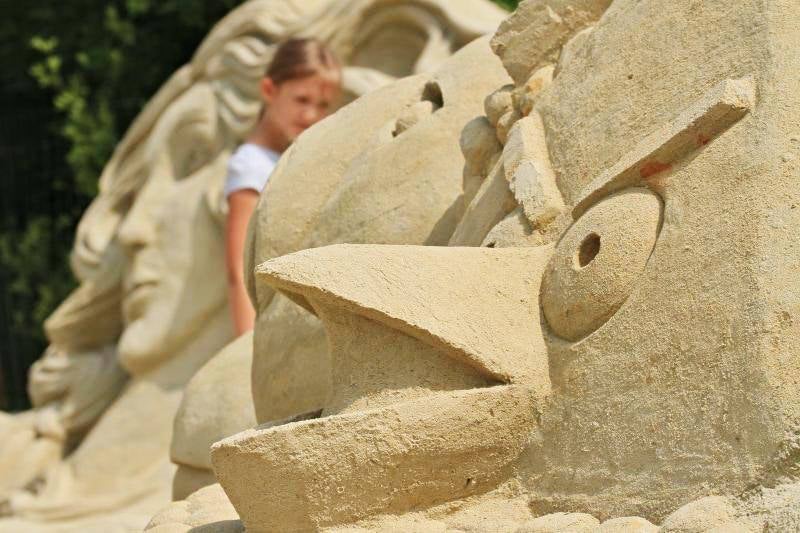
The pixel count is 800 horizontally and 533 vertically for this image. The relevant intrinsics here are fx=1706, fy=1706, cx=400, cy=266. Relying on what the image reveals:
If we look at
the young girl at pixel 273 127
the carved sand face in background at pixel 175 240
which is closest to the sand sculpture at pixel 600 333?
the young girl at pixel 273 127

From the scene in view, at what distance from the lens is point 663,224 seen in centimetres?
202

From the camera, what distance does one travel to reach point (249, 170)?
13.7 ft

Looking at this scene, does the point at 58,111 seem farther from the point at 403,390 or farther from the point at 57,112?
the point at 403,390

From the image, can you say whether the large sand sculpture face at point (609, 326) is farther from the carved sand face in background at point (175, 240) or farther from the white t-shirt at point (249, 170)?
the carved sand face in background at point (175, 240)

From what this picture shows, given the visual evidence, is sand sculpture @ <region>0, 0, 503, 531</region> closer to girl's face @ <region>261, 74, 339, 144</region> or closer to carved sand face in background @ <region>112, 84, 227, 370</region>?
carved sand face in background @ <region>112, 84, 227, 370</region>

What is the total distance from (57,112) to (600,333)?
574 centimetres

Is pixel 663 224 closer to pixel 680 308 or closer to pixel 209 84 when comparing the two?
pixel 680 308

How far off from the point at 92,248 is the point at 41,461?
2.45ft

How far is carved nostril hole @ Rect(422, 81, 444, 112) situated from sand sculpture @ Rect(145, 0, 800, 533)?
0.58 m

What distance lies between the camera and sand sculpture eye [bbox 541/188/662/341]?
2029 mm

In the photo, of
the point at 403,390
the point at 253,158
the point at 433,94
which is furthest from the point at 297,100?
the point at 403,390

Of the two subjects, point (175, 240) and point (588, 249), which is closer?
point (588, 249)

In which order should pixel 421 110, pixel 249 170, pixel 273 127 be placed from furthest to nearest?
pixel 273 127
pixel 249 170
pixel 421 110

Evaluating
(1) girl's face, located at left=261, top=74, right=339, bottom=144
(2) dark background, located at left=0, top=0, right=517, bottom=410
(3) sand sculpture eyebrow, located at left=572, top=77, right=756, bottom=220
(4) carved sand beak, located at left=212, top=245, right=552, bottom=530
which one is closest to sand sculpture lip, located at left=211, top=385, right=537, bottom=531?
(4) carved sand beak, located at left=212, top=245, right=552, bottom=530
